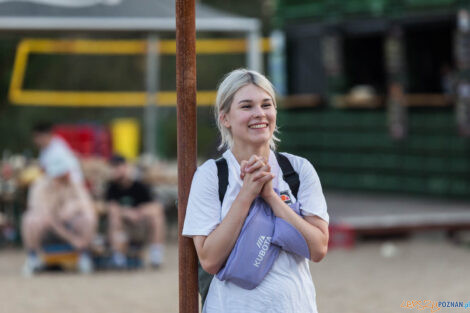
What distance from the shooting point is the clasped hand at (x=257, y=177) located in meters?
3.30

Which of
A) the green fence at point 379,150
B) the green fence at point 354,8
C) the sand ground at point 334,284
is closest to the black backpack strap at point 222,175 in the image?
the sand ground at point 334,284

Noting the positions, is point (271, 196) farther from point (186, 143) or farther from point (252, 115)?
point (186, 143)

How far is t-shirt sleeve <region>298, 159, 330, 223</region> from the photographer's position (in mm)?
3418

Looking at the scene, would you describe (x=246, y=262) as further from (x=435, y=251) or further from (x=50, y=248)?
(x=435, y=251)

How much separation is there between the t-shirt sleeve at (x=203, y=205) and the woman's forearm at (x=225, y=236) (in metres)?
0.04

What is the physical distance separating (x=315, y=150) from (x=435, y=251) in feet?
14.8

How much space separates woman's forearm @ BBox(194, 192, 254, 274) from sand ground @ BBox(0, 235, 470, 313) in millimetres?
4542

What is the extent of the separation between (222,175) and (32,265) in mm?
7307

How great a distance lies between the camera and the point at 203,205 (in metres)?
3.38

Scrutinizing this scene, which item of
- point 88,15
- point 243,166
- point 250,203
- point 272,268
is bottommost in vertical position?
point 272,268

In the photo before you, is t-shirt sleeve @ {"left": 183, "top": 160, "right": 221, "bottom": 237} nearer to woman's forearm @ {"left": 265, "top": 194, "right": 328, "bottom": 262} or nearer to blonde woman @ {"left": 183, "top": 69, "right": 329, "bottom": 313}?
blonde woman @ {"left": 183, "top": 69, "right": 329, "bottom": 313}

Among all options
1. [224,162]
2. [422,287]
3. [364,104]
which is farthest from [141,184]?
[224,162]

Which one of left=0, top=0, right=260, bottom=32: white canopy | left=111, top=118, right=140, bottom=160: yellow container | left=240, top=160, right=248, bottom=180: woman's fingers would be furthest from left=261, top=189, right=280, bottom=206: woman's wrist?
left=111, top=118, right=140, bottom=160: yellow container

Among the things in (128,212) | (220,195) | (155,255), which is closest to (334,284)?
(155,255)
